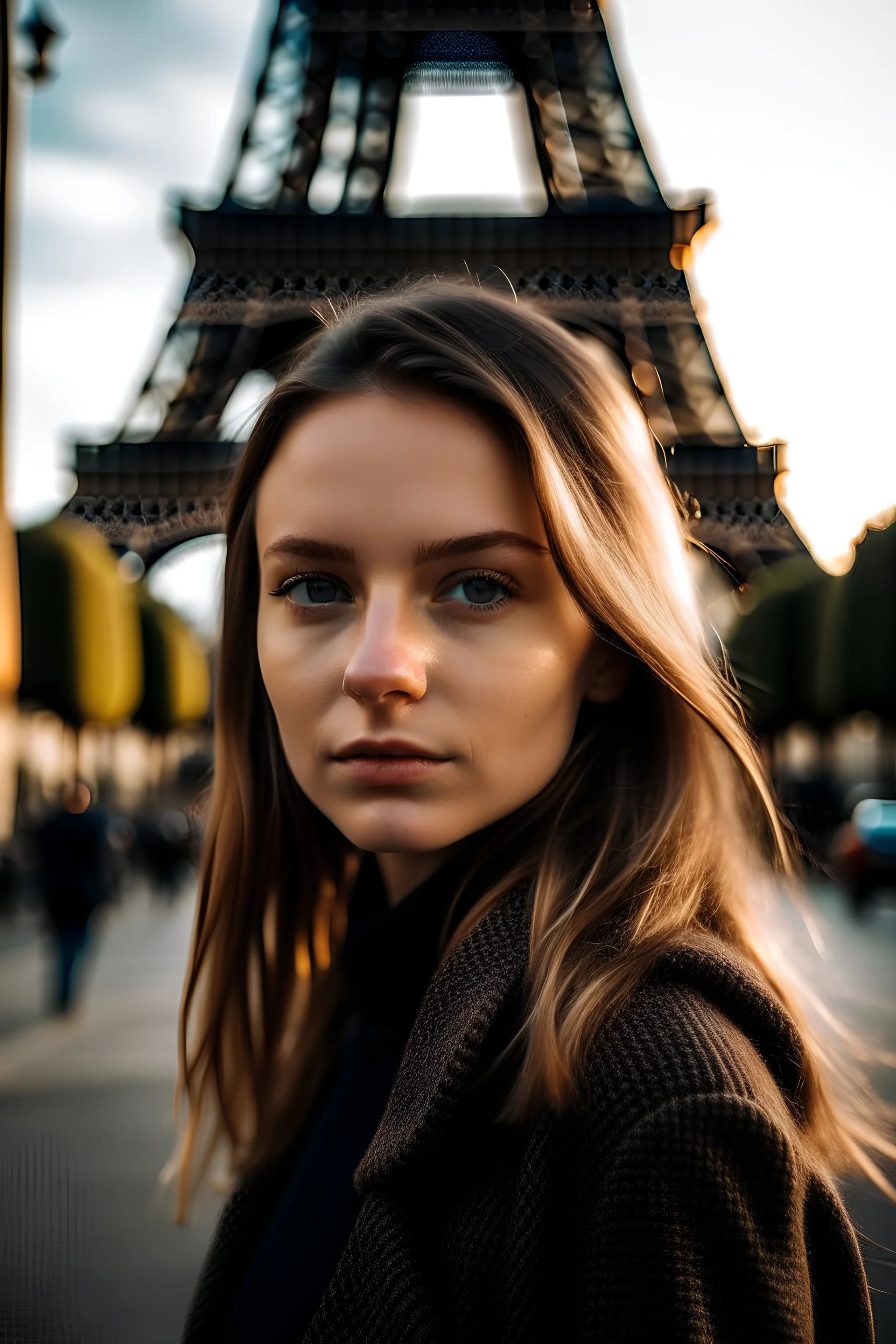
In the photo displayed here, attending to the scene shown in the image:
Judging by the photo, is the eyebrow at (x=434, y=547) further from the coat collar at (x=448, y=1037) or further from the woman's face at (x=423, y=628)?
the coat collar at (x=448, y=1037)

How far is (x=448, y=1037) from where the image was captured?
865 millimetres

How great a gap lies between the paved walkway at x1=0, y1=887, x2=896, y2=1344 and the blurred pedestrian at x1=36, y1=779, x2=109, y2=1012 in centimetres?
41

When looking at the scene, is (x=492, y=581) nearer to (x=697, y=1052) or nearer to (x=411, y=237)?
(x=697, y=1052)

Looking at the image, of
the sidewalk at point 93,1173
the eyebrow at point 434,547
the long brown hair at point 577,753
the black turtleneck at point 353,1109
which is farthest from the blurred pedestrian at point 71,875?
the eyebrow at point 434,547

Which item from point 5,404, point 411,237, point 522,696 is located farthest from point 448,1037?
point 411,237

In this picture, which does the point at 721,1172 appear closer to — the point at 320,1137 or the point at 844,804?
the point at 320,1137

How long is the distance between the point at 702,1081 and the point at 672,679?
44 centimetres

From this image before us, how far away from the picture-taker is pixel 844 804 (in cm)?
1558

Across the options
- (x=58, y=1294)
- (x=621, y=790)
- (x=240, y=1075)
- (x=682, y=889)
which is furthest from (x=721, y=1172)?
(x=58, y=1294)

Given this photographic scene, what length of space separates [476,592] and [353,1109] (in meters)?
0.56

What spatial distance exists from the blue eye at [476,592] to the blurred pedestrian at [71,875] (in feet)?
22.3

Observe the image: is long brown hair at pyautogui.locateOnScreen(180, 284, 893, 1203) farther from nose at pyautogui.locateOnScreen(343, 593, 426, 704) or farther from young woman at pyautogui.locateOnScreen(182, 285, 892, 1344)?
nose at pyautogui.locateOnScreen(343, 593, 426, 704)

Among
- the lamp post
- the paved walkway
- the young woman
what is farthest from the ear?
the lamp post

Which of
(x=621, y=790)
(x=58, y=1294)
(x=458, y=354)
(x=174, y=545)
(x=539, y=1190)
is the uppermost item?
(x=174, y=545)
